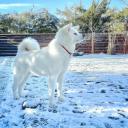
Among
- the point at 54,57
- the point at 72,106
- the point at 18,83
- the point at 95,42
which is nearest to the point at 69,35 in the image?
the point at 54,57

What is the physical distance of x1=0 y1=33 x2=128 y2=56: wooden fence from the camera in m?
15.9

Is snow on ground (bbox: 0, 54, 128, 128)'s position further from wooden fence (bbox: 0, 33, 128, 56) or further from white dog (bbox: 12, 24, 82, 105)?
wooden fence (bbox: 0, 33, 128, 56)

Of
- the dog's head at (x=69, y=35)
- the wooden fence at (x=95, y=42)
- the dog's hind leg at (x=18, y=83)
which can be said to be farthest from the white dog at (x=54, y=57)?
the wooden fence at (x=95, y=42)

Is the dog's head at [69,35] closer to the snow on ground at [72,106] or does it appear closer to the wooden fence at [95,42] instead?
the snow on ground at [72,106]

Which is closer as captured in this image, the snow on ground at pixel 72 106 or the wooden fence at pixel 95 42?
the snow on ground at pixel 72 106

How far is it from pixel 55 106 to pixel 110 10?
15665 millimetres

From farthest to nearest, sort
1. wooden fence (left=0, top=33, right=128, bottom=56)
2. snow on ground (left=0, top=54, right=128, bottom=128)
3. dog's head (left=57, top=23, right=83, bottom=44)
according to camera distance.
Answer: wooden fence (left=0, top=33, right=128, bottom=56), dog's head (left=57, top=23, right=83, bottom=44), snow on ground (left=0, top=54, right=128, bottom=128)

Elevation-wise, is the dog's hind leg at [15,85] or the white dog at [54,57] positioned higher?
the white dog at [54,57]

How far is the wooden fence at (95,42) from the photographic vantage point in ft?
52.1

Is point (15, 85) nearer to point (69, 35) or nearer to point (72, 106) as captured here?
point (72, 106)

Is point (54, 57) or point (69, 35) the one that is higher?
point (69, 35)

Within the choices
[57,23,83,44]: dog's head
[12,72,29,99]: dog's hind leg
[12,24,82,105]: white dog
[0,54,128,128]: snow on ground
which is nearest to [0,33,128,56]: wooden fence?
[0,54,128,128]: snow on ground

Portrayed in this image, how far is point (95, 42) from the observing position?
16.2 m

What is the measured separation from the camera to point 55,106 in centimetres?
498
